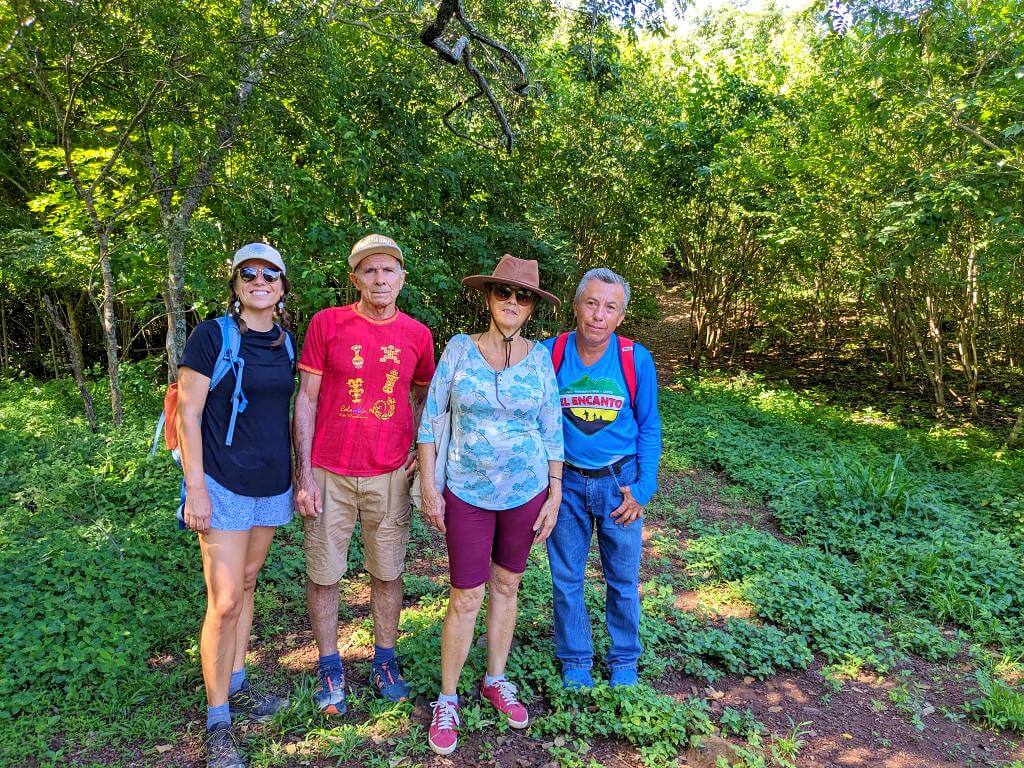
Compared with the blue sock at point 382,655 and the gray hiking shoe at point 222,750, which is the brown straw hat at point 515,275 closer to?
the blue sock at point 382,655

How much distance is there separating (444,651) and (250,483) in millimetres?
1089

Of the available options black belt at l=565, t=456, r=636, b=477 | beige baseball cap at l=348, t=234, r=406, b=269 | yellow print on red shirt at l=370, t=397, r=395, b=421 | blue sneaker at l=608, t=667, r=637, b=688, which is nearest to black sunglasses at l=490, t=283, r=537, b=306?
beige baseball cap at l=348, t=234, r=406, b=269

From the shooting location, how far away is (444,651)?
→ 8.66 ft

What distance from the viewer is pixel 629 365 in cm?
279

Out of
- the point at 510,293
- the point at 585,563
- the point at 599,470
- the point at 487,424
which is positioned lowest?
the point at 585,563

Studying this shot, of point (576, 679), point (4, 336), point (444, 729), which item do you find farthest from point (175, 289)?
point (4, 336)

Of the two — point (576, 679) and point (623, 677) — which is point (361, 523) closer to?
point (576, 679)

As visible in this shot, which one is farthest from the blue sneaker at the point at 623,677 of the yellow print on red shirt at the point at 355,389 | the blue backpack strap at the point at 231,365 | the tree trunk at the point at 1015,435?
the tree trunk at the point at 1015,435

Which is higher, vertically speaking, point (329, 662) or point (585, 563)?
point (585, 563)

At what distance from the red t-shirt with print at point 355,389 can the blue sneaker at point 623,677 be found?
4.93ft

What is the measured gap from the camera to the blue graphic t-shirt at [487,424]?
2453 millimetres

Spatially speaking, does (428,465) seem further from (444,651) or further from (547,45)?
(547,45)

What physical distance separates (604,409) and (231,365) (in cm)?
156

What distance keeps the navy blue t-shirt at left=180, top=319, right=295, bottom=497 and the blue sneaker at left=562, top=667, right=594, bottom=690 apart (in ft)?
5.35
